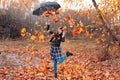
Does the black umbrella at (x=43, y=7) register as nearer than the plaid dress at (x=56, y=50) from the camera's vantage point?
No

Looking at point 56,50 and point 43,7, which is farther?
point 43,7

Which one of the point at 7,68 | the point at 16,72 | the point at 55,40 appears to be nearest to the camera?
the point at 55,40

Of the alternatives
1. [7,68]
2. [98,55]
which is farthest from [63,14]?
[7,68]

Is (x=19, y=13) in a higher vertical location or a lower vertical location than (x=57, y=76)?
higher

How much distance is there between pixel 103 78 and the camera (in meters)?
10.0

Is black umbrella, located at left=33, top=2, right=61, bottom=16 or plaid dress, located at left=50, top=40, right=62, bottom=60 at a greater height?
black umbrella, located at left=33, top=2, right=61, bottom=16

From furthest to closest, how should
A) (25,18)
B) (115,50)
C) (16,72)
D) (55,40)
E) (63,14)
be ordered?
1. (63,14)
2. (25,18)
3. (115,50)
4. (16,72)
5. (55,40)

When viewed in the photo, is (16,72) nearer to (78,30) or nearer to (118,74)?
(78,30)

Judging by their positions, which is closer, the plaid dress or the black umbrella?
the plaid dress

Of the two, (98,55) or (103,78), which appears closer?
(103,78)

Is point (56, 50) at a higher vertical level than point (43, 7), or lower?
lower

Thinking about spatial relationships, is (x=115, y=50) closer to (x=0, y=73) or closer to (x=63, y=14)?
(x=0, y=73)

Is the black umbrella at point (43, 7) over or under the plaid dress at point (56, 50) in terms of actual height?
over

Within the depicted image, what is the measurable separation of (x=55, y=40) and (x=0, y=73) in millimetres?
2184
